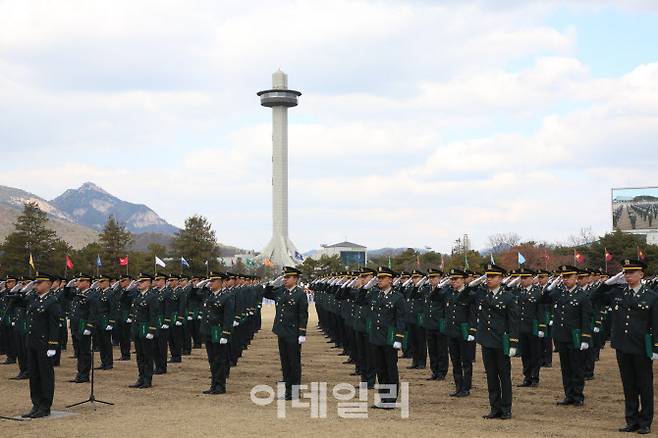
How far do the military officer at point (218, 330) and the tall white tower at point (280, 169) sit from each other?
393 feet

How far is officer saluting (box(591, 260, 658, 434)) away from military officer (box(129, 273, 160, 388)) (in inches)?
340

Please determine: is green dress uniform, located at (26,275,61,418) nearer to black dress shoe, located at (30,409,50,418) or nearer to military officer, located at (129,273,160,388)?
black dress shoe, located at (30,409,50,418)

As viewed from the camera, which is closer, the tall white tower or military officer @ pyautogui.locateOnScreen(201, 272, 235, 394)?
military officer @ pyautogui.locateOnScreen(201, 272, 235, 394)

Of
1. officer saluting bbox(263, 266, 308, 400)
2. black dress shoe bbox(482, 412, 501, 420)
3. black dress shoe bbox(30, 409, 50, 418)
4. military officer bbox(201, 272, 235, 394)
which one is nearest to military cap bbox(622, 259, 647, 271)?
black dress shoe bbox(482, 412, 501, 420)

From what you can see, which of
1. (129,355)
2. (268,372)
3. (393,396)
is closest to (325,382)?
(268,372)

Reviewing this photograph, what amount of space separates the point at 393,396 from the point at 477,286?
2578mm

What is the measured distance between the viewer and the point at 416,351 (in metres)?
18.2

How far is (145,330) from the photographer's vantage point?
15.5 meters

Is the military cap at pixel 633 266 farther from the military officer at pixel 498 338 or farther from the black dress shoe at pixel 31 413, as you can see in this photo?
the black dress shoe at pixel 31 413

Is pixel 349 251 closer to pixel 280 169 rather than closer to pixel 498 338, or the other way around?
pixel 280 169

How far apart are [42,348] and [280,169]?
4962 inches

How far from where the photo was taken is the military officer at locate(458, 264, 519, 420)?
37.7 feet

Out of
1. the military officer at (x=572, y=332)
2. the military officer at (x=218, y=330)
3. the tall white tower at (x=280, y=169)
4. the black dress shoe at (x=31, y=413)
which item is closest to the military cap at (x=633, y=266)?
the military officer at (x=572, y=332)

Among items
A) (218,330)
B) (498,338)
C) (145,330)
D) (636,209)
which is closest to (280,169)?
(636,209)
